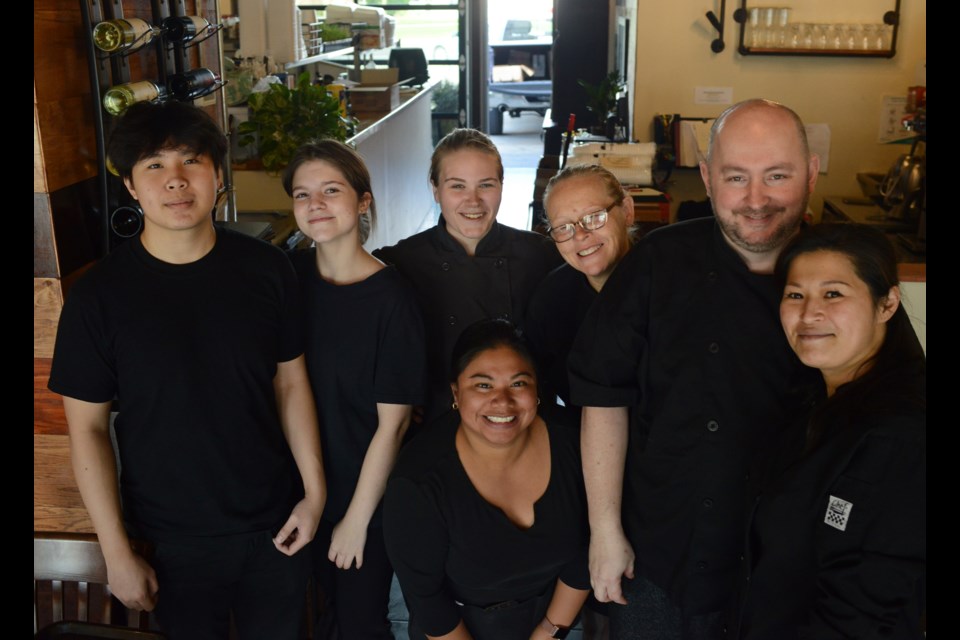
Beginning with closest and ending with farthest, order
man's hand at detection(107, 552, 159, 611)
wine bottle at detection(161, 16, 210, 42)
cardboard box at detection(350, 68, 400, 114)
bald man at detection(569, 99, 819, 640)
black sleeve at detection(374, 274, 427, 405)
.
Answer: bald man at detection(569, 99, 819, 640) → man's hand at detection(107, 552, 159, 611) → black sleeve at detection(374, 274, 427, 405) → wine bottle at detection(161, 16, 210, 42) → cardboard box at detection(350, 68, 400, 114)

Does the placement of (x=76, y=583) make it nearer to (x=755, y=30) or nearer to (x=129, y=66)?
(x=129, y=66)

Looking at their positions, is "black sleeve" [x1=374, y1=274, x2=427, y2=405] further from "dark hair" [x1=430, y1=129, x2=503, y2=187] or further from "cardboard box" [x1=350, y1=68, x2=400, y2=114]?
"cardboard box" [x1=350, y1=68, x2=400, y2=114]

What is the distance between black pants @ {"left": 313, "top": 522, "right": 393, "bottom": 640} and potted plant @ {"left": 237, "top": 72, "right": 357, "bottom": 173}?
1928 mm

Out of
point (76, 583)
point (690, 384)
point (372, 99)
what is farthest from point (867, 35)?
point (76, 583)

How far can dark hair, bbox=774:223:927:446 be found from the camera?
51.7 inches

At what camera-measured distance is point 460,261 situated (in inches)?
87.9

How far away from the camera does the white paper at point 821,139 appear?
4992 mm

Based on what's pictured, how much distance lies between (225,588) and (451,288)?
34.6 inches

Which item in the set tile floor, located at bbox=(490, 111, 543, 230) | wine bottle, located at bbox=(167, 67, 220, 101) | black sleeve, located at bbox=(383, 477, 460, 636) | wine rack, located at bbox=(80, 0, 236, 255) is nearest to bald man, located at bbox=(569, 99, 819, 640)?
black sleeve, located at bbox=(383, 477, 460, 636)

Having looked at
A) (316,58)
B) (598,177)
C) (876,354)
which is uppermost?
(316,58)

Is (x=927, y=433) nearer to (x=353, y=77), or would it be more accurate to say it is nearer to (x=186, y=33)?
(x=186, y=33)

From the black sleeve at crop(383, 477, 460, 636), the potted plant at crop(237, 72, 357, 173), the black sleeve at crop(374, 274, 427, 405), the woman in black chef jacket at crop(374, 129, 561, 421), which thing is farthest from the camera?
the potted plant at crop(237, 72, 357, 173)

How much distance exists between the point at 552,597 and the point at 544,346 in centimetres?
58

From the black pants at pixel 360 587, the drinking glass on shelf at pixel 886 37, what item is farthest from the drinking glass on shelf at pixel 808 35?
the black pants at pixel 360 587
